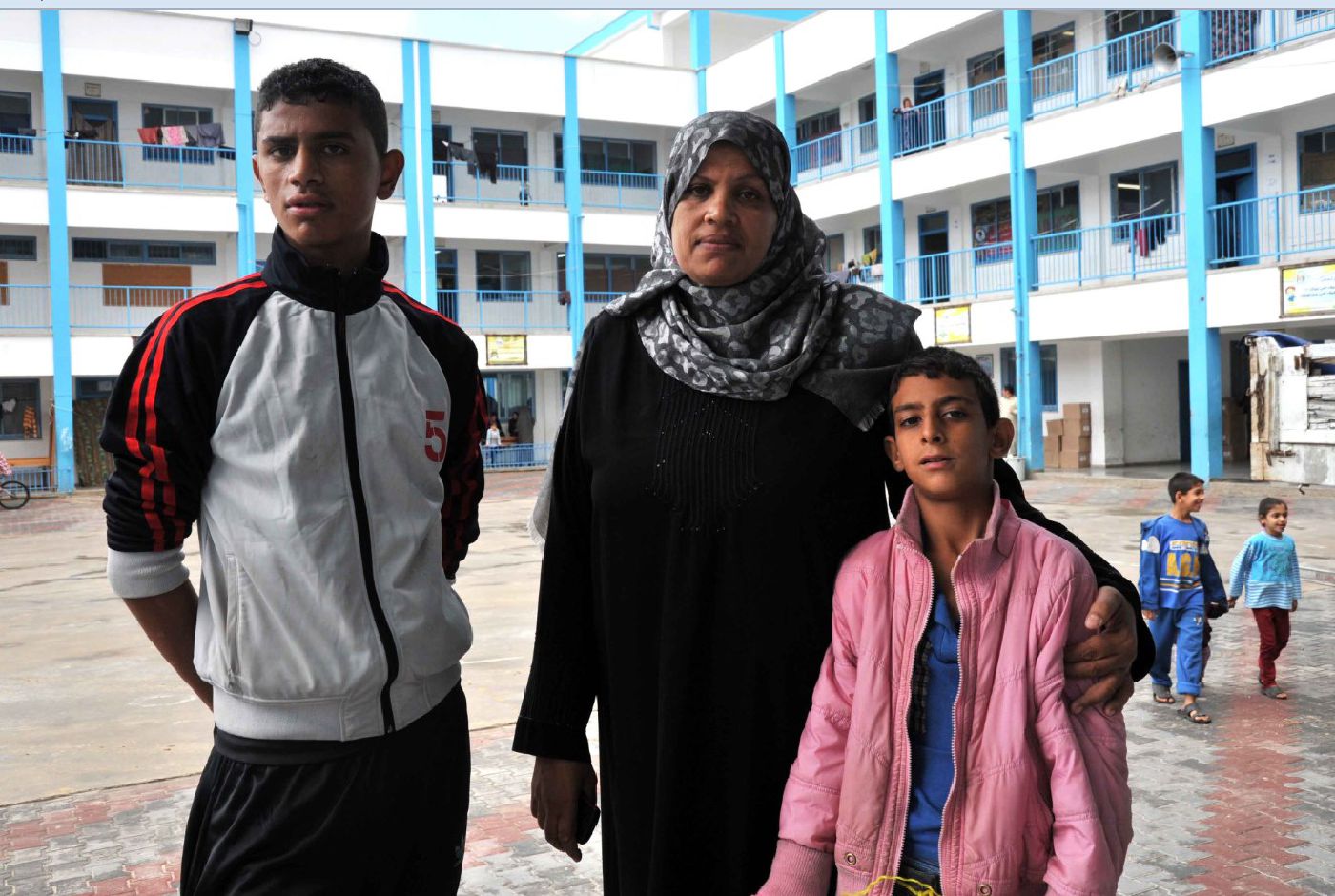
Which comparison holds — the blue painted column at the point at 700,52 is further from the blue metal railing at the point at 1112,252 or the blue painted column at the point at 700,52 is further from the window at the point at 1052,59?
the blue metal railing at the point at 1112,252

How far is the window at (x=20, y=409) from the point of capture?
23438mm

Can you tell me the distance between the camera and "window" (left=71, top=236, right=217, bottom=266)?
24.0 metres

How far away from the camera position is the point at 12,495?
790 inches

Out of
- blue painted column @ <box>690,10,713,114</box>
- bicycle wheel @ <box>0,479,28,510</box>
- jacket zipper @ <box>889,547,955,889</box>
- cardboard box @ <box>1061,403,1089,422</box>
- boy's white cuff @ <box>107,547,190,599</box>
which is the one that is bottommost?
bicycle wheel @ <box>0,479,28,510</box>

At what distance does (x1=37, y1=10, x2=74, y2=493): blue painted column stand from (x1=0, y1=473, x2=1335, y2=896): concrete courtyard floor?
13728mm

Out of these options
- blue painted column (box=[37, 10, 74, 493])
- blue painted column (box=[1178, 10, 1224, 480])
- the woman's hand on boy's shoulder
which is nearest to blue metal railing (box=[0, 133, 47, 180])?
blue painted column (box=[37, 10, 74, 493])

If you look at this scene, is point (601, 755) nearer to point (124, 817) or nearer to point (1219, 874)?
point (1219, 874)

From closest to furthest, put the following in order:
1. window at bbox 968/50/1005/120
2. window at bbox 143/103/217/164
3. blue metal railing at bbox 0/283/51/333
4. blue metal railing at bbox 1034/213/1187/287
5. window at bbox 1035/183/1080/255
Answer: blue metal railing at bbox 1034/213/1187/287 → window at bbox 1035/183/1080/255 → window at bbox 968/50/1005/120 → blue metal railing at bbox 0/283/51/333 → window at bbox 143/103/217/164

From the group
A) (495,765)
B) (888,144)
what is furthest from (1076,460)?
(495,765)

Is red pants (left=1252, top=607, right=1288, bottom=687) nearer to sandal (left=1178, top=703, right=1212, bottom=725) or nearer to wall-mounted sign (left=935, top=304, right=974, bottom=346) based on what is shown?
sandal (left=1178, top=703, right=1212, bottom=725)

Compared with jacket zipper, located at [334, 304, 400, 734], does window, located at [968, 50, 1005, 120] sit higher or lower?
higher

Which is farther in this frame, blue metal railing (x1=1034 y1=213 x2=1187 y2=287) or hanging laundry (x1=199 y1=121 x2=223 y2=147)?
hanging laundry (x1=199 y1=121 x2=223 y2=147)

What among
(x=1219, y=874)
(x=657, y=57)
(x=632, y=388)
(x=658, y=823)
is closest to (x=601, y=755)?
(x=658, y=823)

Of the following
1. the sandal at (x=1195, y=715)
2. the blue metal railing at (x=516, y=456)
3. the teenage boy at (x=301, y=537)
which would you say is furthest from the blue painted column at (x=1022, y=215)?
the teenage boy at (x=301, y=537)
